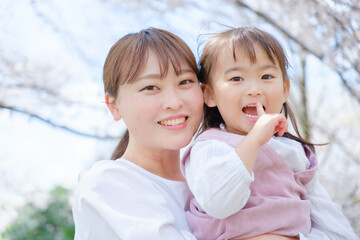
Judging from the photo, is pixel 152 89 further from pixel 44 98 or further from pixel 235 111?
pixel 44 98

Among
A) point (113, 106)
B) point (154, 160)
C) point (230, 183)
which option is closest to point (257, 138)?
point (230, 183)

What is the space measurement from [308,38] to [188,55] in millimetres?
3411

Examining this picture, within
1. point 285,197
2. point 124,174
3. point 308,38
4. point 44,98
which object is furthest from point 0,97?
point 285,197

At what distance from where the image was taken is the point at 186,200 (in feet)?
6.81

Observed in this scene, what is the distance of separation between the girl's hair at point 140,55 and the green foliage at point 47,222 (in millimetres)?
6592

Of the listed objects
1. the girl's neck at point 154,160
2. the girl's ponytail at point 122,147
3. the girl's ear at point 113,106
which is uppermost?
the girl's ear at point 113,106

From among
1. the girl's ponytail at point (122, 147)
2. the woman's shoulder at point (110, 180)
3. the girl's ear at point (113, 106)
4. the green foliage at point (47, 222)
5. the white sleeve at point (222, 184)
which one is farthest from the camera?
the green foliage at point (47, 222)

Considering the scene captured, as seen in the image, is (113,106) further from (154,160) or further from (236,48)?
(236,48)

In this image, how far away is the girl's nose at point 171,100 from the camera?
75.8 inches

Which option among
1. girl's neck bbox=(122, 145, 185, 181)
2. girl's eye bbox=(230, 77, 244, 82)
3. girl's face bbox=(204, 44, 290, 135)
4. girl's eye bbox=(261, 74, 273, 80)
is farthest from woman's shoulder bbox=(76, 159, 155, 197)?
girl's eye bbox=(261, 74, 273, 80)

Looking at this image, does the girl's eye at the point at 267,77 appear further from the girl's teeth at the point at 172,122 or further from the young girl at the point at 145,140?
the girl's teeth at the point at 172,122

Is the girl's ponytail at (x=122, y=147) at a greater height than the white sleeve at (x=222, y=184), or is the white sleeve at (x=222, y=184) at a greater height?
the white sleeve at (x=222, y=184)

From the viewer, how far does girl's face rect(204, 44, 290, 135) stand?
1.87 meters

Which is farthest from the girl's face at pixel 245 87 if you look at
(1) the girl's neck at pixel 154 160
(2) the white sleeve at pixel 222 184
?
(1) the girl's neck at pixel 154 160
